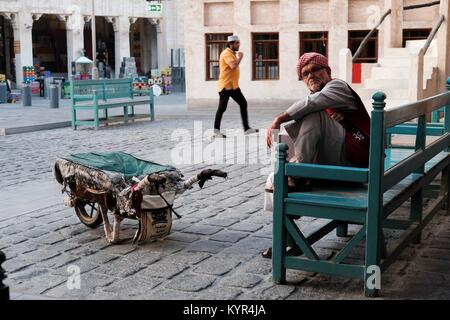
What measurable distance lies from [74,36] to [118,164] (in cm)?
3395

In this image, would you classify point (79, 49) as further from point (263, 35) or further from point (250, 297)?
point (250, 297)

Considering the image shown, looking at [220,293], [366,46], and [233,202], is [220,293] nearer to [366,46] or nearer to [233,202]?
[233,202]

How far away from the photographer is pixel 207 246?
5680 mm

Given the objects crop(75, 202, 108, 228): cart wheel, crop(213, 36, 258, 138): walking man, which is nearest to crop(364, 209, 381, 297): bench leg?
crop(75, 202, 108, 228): cart wheel

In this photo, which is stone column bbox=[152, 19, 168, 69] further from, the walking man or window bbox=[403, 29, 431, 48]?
the walking man

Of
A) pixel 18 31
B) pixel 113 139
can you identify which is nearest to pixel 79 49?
pixel 18 31

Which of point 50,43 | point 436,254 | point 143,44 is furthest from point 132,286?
point 143,44

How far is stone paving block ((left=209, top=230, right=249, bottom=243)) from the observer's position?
5891mm

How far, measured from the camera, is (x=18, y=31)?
35.9 meters

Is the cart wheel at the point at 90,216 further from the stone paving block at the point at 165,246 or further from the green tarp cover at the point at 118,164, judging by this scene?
the stone paving block at the point at 165,246

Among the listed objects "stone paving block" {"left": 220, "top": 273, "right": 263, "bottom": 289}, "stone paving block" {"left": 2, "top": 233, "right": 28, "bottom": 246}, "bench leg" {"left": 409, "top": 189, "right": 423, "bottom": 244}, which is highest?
→ "bench leg" {"left": 409, "top": 189, "right": 423, "bottom": 244}

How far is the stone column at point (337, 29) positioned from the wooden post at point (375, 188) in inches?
628

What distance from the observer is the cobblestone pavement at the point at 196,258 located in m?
4.55

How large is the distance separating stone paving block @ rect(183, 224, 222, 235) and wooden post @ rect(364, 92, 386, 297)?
80.8 inches
